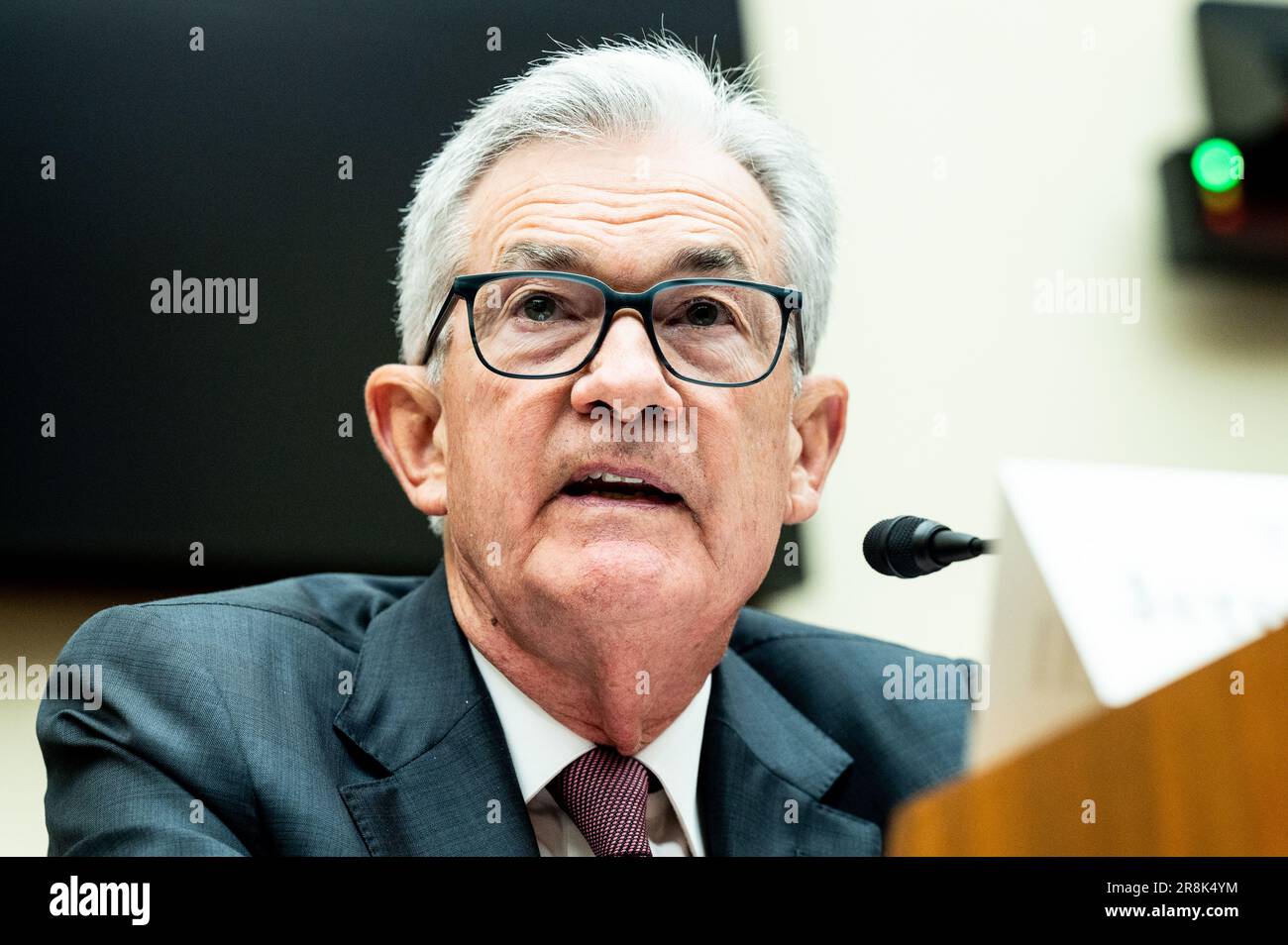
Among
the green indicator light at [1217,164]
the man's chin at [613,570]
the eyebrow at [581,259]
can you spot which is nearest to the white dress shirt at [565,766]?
the man's chin at [613,570]

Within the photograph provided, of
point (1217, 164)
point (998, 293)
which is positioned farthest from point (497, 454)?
point (1217, 164)

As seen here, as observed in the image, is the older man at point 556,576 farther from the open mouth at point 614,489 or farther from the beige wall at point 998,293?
the beige wall at point 998,293

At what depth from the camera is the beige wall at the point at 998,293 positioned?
204 centimetres

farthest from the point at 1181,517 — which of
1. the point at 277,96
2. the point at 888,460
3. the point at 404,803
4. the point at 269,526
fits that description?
the point at 277,96

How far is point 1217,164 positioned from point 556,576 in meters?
1.27

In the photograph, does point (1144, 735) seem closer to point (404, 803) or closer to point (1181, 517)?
point (1181, 517)

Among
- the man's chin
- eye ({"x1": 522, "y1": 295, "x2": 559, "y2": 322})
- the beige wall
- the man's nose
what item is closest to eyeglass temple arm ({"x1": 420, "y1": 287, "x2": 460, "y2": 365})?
eye ({"x1": 522, "y1": 295, "x2": 559, "y2": 322})

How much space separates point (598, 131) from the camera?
6.02 ft

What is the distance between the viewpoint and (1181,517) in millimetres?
2045

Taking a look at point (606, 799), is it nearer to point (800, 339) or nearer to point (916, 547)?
point (916, 547)
